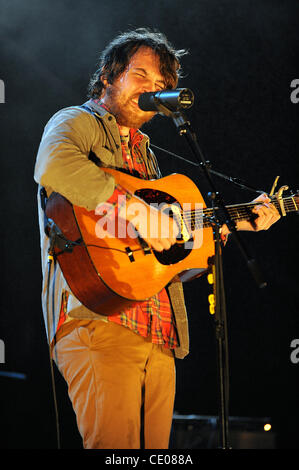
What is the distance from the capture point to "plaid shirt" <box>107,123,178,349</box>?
6.64 ft

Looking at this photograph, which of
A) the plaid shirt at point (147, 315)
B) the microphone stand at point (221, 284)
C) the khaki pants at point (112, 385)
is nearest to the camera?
the microphone stand at point (221, 284)

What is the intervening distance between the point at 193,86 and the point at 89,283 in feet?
8.83

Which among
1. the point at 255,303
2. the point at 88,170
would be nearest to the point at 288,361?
the point at 255,303

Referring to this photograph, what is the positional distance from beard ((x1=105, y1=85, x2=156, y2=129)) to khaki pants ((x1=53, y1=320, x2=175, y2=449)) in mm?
1041

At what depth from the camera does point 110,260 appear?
1992 mm

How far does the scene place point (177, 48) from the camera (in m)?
4.04

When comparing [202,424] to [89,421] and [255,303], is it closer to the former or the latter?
[255,303]

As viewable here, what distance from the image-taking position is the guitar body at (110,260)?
1.93 metres

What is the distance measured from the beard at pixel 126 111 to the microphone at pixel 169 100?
0.28m

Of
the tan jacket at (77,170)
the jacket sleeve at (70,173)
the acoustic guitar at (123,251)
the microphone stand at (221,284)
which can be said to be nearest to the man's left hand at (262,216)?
the acoustic guitar at (123,251)

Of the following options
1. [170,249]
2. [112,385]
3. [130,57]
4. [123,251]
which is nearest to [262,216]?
[170,249]

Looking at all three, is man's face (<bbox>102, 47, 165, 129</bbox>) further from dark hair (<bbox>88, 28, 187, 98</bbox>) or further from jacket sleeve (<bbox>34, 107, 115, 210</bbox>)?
jacket sleeve (<bbox>34, 107, 115, 210</bbox>)

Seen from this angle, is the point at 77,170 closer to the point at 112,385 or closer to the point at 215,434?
the point at 112,385

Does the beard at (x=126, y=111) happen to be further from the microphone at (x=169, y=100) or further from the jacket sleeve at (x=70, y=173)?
the jacket sleeve at (x=70, y=173)
